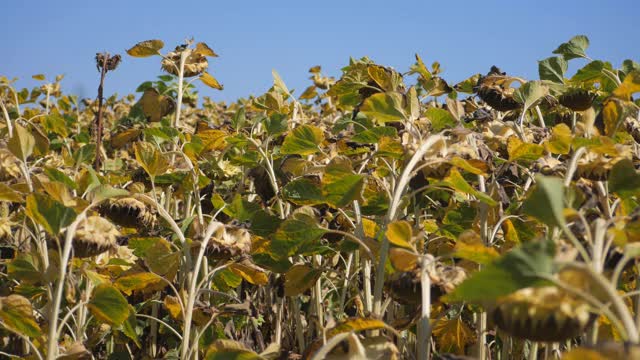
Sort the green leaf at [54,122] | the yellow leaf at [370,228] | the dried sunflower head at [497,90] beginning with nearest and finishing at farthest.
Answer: the yellow leaf at [370,228], the dried sunflower head at [497,90], the green leaf at [54,122]

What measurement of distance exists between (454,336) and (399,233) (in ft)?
2.58

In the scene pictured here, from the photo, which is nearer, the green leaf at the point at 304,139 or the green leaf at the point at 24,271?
the green leaf at the point at 24,271

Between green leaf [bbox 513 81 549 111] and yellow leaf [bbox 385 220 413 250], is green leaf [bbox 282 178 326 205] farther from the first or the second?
green leaf [bbox 513 81 549 111]

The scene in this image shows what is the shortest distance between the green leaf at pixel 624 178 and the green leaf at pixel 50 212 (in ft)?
3.67

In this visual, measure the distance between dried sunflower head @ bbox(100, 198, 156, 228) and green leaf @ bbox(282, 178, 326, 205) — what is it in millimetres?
441

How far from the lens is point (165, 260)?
1991mm

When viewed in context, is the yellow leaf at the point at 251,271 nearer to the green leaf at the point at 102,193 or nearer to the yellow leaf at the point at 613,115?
the green leaf at the point at 102,193

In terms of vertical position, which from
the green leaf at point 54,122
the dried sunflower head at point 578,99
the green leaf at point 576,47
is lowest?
the dried sunflower head at point 578,99

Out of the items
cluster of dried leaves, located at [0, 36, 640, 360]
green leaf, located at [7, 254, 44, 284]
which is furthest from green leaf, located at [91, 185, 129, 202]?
green leaf, located at [7, 254, 44, 284]

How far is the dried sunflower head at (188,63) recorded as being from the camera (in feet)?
10.6

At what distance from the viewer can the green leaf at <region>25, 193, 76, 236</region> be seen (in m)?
1.49

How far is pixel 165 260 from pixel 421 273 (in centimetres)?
86

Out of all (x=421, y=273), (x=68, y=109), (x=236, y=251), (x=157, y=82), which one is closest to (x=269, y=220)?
(x=236, y=251)

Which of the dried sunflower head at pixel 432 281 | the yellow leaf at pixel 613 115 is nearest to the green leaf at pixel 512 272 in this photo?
the dried sunflower head at pixel 432 281
